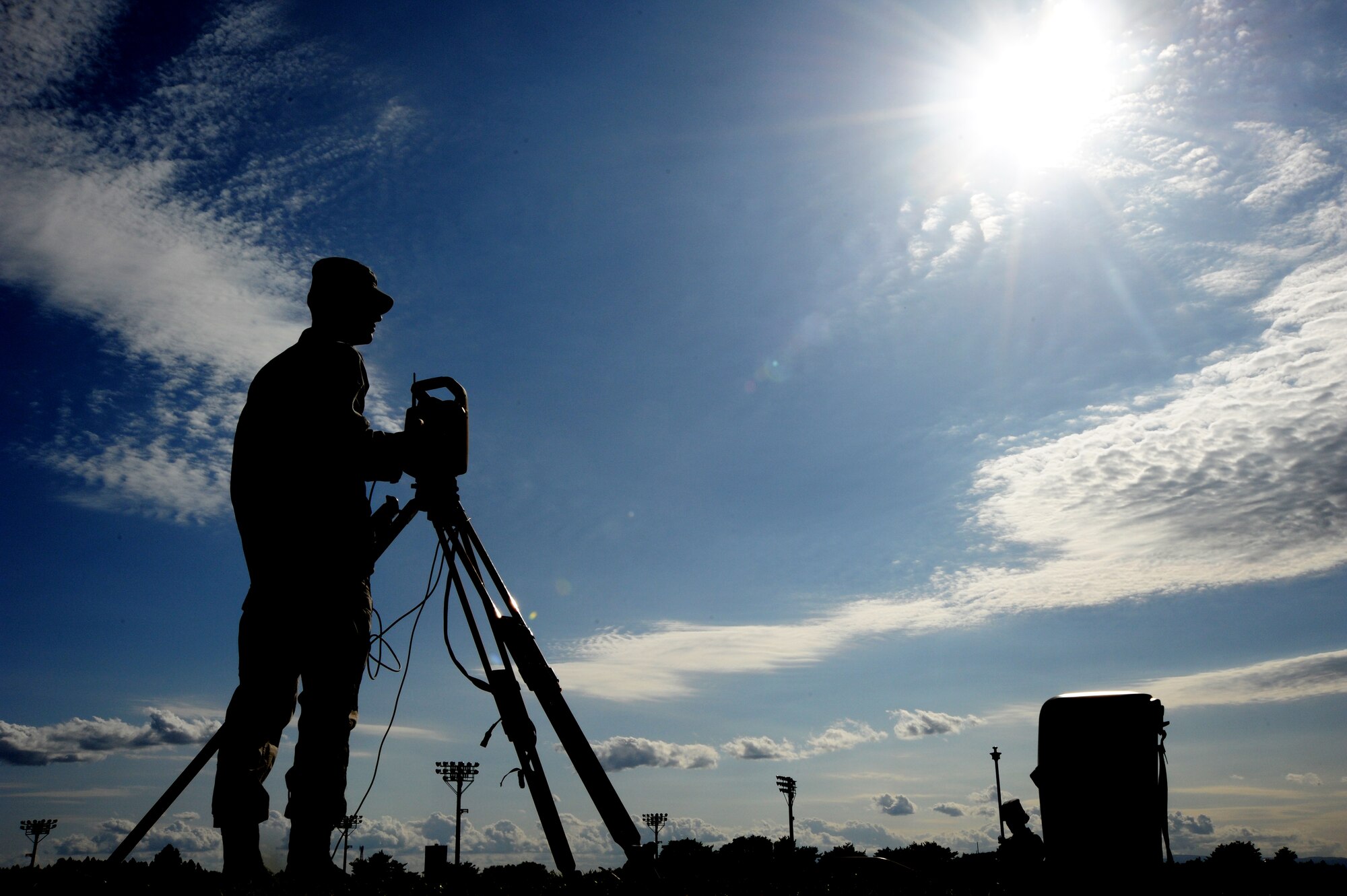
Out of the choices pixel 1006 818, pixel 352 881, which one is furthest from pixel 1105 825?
pixel 352 881

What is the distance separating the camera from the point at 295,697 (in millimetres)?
4926

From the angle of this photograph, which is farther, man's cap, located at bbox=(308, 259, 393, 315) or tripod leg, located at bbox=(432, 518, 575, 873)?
man's cap, located at bbox=(308, 259, 393, 315)

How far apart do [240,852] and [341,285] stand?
146 inches

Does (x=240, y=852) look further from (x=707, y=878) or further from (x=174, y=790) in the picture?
(x=707, y=878)

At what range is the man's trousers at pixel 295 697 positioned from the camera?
449 centimetres

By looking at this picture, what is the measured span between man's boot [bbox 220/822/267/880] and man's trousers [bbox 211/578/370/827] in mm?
42

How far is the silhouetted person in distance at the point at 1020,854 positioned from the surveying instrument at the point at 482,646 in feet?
6.98

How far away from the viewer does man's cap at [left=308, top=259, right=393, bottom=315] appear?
18.1 feet

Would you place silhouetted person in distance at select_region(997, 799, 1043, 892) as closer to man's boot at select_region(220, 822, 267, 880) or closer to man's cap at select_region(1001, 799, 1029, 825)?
man's cap at select_region(1001, 799, 1029, 825)

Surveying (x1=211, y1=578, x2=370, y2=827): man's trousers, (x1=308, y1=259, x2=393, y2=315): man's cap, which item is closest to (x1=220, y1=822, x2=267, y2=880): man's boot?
(x1=211, y1=578, x2=370, y2=827): man's trousers

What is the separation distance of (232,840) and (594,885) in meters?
2.10

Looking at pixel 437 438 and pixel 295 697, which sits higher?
pixel 437 438

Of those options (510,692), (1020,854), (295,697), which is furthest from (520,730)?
(1020,854)

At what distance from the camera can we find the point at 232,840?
4.32 metres
